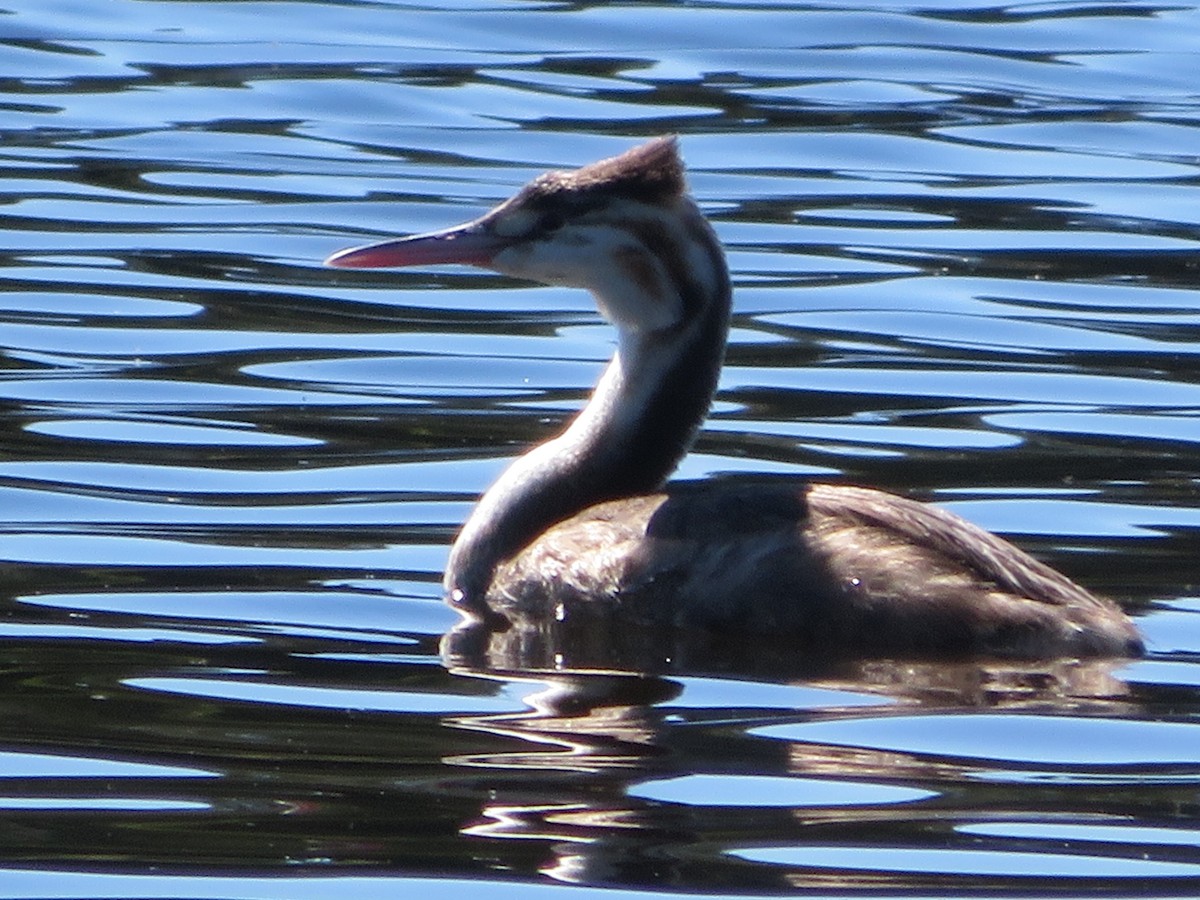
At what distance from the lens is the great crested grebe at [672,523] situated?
7426mm

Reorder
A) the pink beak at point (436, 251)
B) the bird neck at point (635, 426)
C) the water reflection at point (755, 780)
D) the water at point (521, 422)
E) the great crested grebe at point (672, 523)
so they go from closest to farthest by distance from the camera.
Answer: the water reflection at point (755, 780) < the water at point (521, 422) < the great crested grebe at point (672, 523) < the bird neck at point (635, 426) < the pink beak at point (436, 251)

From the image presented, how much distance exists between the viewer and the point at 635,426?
28.3ft

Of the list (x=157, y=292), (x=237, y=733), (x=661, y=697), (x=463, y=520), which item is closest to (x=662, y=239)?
(x=463, y=520)

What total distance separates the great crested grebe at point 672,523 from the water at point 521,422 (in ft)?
0.65

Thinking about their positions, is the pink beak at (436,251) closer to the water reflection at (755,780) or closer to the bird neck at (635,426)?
the bird neck at (635,426)

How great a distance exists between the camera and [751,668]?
7344 mm

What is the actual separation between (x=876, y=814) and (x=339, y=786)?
3.70ft

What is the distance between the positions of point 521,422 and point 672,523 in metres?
2.75

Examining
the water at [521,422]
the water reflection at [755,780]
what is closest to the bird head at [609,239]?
the water at [521,422]

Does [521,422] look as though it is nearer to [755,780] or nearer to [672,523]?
[672,523]

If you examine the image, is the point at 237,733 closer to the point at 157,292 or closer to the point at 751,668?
the point at 751,668

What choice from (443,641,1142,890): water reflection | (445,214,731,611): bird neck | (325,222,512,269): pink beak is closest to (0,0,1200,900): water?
(443,641,1142,890): water reflection

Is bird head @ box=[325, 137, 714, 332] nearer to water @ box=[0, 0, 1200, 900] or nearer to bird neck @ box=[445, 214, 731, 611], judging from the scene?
bird neck @ box=[445, 214, 731, 611]

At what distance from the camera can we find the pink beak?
29.2 ft
